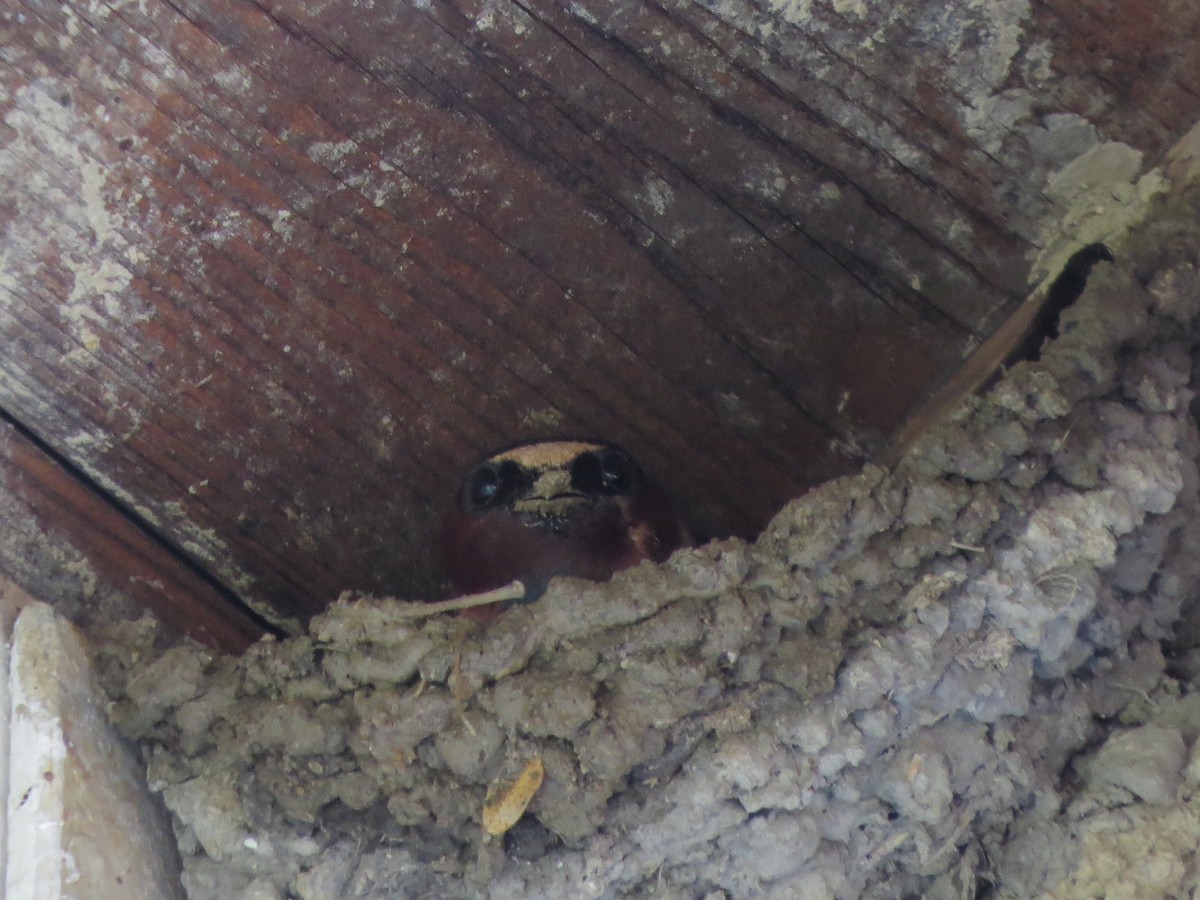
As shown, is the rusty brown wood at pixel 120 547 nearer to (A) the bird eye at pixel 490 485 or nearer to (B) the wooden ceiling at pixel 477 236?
(B) the wooden ceiling at pixel 477 236

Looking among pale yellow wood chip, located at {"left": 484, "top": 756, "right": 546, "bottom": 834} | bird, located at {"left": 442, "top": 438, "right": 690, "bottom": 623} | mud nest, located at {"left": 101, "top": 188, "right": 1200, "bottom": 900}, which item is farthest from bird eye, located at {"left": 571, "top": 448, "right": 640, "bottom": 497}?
pale yellow wood chip, located at {"left": 484, "top": 756, "right": 546, "bottom": 834}

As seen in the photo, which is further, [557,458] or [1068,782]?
[557,458]

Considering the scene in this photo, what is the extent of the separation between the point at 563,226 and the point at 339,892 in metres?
0.86

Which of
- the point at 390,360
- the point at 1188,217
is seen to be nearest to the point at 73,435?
the point at 390,360

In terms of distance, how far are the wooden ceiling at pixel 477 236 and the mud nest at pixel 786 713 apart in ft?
0.90

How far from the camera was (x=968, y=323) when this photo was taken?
6.13ft

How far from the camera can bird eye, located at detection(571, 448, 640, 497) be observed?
2125mm

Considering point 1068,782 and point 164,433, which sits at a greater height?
point 1068,782

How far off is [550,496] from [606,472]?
11cm

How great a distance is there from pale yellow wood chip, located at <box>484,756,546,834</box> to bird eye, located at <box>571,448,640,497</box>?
2.16ft

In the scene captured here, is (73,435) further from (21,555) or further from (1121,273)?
(1121,273)

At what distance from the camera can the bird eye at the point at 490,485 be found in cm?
213

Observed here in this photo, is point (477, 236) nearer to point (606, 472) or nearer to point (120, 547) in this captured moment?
point (606, 472)

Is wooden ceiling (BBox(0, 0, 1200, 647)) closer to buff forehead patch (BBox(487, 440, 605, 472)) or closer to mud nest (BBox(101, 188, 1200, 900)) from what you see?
buff forehead patch (BBox(487, 440, 605, 472))
